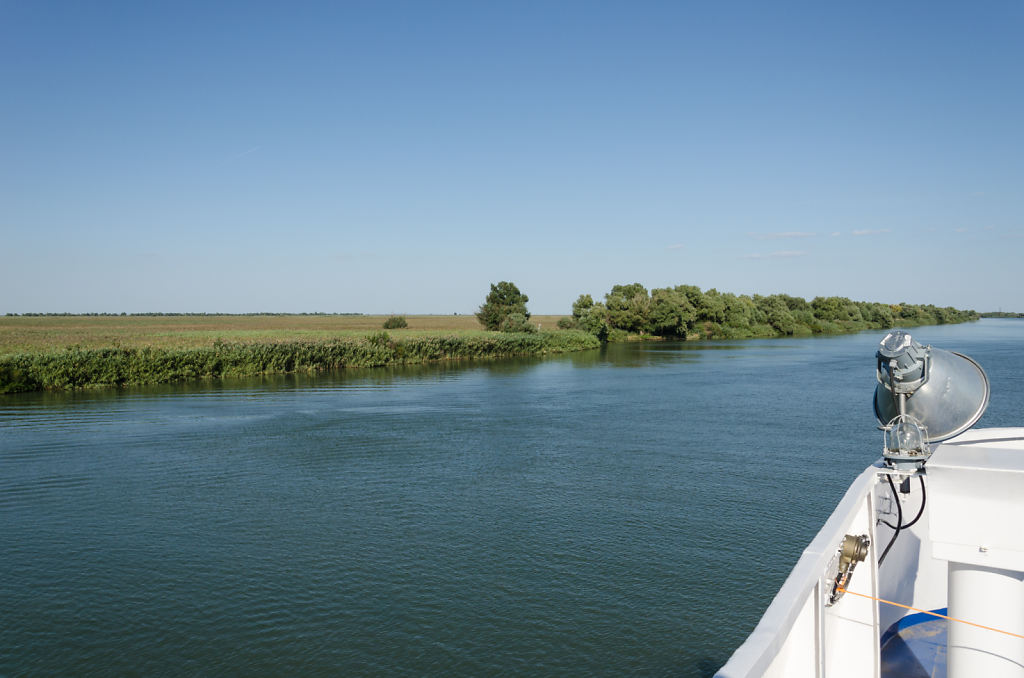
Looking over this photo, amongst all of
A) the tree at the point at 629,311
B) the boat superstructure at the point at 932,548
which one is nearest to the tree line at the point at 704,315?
the tree at the point at 629,311

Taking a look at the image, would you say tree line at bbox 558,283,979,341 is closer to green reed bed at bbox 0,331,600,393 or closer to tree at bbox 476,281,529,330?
tree at bbox 476,281,529,330

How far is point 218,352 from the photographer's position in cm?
3334

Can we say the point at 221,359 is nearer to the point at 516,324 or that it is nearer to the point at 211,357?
the point at 211,357

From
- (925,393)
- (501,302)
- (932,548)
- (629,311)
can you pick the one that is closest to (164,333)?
(501,302)

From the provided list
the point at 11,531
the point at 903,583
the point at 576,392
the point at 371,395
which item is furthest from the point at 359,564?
the point at 576,392

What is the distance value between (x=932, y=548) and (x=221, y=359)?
33.5 meters

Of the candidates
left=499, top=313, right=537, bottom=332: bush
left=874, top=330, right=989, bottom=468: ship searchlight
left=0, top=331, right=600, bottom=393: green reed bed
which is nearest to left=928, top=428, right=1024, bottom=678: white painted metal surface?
left=874, top=330, right=989, bottom=468: ship searchlight

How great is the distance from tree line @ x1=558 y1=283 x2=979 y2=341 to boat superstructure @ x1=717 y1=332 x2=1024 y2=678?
5765cm

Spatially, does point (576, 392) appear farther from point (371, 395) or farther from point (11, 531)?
point (11, 531)

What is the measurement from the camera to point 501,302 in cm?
6394

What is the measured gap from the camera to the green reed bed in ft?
90.4

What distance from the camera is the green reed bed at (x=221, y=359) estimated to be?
2756cm

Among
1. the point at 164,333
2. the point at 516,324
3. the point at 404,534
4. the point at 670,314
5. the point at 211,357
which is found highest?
the point at 670,314

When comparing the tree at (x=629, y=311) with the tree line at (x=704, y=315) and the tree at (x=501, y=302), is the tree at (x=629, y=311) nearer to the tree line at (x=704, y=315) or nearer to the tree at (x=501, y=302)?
the tree line at (x=704, y=315)
